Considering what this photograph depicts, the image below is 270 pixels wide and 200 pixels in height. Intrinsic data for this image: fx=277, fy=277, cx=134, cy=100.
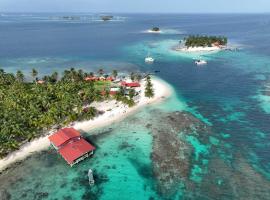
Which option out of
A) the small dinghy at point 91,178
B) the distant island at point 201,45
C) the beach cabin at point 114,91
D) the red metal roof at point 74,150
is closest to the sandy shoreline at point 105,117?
the beach cabin at point 114,91

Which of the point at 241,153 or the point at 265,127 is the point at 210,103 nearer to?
the point at 265,127

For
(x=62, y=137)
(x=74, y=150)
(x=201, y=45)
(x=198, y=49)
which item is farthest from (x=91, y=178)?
(x=201, y=45)

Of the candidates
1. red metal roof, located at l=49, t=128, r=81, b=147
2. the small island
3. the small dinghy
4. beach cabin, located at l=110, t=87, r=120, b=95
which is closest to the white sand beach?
the small island

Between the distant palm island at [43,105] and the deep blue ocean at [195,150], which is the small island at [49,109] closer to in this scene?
the distant palm island at [43,105]

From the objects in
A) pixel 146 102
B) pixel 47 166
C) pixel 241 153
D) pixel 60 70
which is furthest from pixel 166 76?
pixel 47 166

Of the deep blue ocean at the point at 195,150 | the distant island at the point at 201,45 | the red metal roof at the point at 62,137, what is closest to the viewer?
the deep blue ocean at the point at 195,150

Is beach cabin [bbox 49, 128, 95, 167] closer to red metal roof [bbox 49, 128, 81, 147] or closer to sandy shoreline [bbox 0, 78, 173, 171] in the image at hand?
red metal roof [bbox 49, 128, 81, 147]
